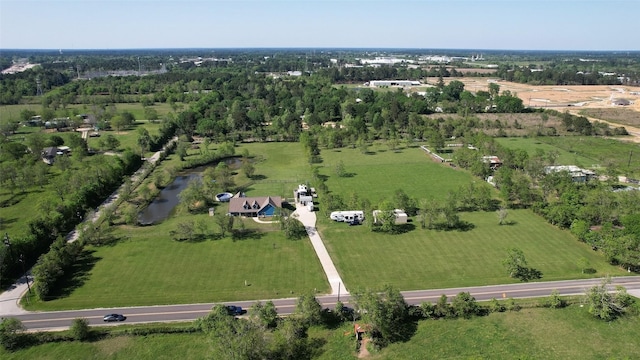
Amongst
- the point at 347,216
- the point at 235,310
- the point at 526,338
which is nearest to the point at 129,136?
the point at 347,216

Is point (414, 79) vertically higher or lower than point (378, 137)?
higher

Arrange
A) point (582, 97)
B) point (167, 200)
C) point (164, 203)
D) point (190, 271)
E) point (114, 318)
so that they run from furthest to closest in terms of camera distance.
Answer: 1. point (582, 97)
2. point (167, 200)
3. point (164, 203)
4. point (190, 271)
5. point (114, 318)

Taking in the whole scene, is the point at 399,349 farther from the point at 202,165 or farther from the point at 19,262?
the point at 202,165

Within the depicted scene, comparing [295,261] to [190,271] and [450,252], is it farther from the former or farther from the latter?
[450,252]

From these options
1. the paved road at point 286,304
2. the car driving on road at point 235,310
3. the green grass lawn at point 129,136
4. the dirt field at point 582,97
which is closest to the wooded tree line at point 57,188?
A: the green grass lawn at point 129,136

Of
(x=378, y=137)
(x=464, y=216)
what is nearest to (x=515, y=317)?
(x=464, y=216)

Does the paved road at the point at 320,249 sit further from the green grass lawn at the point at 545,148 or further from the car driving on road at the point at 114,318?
the green grass lawn at the point at 545,148
